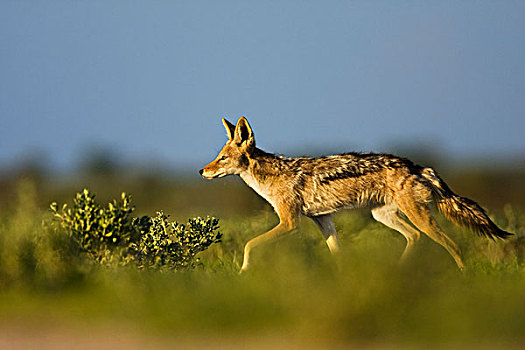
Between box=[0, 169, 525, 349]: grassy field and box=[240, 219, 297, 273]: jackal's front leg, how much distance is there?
0.85 metres

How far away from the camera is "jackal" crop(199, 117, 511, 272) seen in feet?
40.4

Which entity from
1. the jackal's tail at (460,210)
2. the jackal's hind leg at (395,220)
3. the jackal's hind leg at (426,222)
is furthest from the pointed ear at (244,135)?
the jackal's tail at (460,210)

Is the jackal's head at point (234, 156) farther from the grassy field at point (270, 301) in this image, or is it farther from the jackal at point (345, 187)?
the grassy field at point (270, 301)

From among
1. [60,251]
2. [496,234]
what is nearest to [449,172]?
[496,234]

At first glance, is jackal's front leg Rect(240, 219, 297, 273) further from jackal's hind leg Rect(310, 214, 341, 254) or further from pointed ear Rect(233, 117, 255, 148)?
pointed ear Rect(233, 117, 255, 148)

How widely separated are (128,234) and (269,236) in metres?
2.48

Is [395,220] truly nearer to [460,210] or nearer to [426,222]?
[426,222]

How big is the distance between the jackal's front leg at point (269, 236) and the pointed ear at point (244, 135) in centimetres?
156

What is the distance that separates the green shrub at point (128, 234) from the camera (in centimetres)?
1188

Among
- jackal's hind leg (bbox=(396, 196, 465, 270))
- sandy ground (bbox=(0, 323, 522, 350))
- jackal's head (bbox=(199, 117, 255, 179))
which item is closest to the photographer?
sandy ground (bbox=(0, 323, 522, 350))

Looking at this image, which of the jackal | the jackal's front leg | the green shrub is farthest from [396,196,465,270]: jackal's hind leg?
the green shrub

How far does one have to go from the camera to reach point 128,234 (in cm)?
1217

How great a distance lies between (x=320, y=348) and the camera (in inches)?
294

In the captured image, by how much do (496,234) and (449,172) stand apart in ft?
77.7
